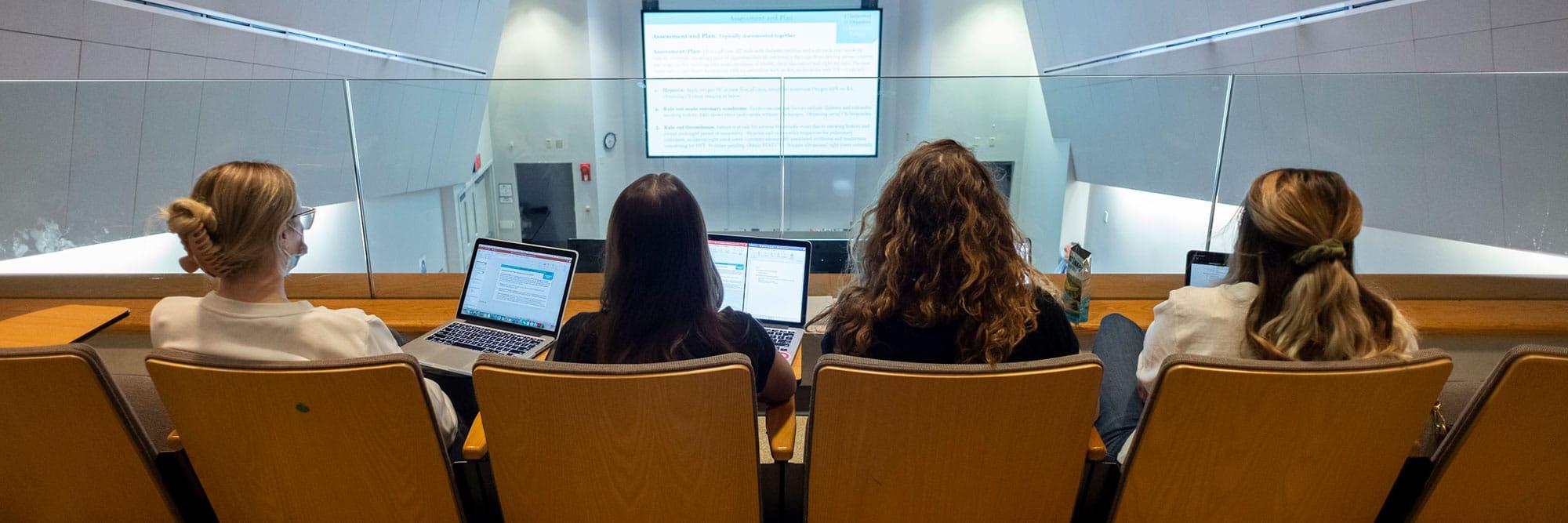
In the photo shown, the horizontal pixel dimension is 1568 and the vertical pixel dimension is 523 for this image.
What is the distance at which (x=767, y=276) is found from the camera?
6.56ft

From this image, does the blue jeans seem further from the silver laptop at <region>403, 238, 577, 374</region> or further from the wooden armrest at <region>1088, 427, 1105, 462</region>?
the silver laptop at <region>403, 238, 577, 374</region>

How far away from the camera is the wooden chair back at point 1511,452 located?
1.04 meters

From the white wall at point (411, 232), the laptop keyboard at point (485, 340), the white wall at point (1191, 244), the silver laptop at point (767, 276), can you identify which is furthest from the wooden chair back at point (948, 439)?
the white wall at point (411, 232)

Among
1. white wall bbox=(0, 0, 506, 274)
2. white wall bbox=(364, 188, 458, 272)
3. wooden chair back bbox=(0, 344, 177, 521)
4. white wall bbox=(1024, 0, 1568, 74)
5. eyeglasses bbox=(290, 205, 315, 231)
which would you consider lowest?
wooden chair back bbox=(0, 344, 177, 521)

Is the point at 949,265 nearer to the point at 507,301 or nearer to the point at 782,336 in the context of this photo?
the point at 782,336

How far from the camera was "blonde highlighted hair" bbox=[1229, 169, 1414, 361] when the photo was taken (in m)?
1.14

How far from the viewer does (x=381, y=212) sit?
288cm

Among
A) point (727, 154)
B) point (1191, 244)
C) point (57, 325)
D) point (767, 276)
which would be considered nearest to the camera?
point (57, 325)

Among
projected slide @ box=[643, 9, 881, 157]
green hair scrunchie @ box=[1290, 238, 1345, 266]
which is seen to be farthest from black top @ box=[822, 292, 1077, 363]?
projected slide @ box=[643, 9, 881, 157]

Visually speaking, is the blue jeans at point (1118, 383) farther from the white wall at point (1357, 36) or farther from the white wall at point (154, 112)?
the white wall at point (154, 112)

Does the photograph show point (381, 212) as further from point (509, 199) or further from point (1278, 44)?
point (1278, 44)

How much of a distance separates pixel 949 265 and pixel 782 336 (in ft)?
2.51

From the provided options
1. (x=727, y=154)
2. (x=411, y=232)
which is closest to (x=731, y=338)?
(x=727, y=154)

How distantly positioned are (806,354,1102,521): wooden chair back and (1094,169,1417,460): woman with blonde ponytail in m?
0.24
